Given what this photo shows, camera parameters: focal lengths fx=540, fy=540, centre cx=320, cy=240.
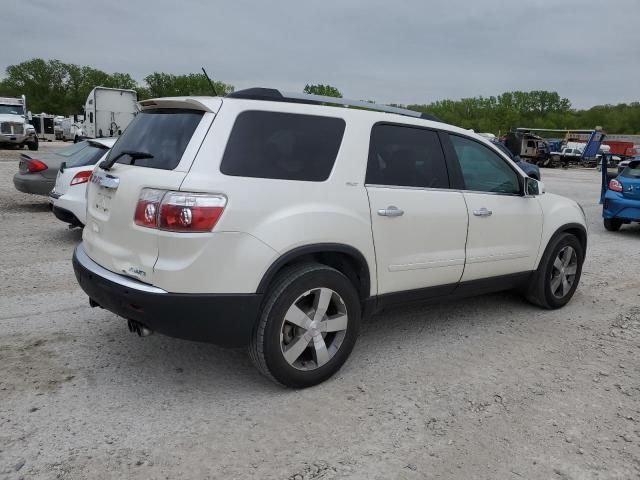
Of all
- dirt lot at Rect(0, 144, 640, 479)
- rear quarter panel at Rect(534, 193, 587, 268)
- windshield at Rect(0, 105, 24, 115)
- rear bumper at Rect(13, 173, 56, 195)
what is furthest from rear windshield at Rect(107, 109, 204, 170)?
windshield at Rect(0, 105, 24, 115)

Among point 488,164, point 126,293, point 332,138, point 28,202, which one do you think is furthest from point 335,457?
point 28,202

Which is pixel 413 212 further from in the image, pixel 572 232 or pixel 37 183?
pixel 37 183

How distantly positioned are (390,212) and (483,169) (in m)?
1.34

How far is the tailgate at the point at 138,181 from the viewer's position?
304cm

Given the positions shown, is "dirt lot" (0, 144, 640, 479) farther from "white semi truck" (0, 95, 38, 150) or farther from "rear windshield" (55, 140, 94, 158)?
"white semi truck" (0, 95, 38, 150)

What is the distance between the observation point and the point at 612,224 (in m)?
10.5

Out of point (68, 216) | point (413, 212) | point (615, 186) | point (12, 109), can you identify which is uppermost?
point (12, 109)

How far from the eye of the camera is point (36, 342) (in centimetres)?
401

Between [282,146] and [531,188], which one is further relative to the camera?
[531,188]

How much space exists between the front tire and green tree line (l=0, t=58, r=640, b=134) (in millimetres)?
89393

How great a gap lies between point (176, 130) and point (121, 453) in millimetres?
1824

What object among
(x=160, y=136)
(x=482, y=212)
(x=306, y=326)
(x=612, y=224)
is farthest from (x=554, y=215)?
(x=612, y=224)

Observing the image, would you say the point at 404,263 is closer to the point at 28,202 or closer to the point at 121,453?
the point at 121,453

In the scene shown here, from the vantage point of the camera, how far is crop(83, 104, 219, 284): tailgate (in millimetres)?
3043
